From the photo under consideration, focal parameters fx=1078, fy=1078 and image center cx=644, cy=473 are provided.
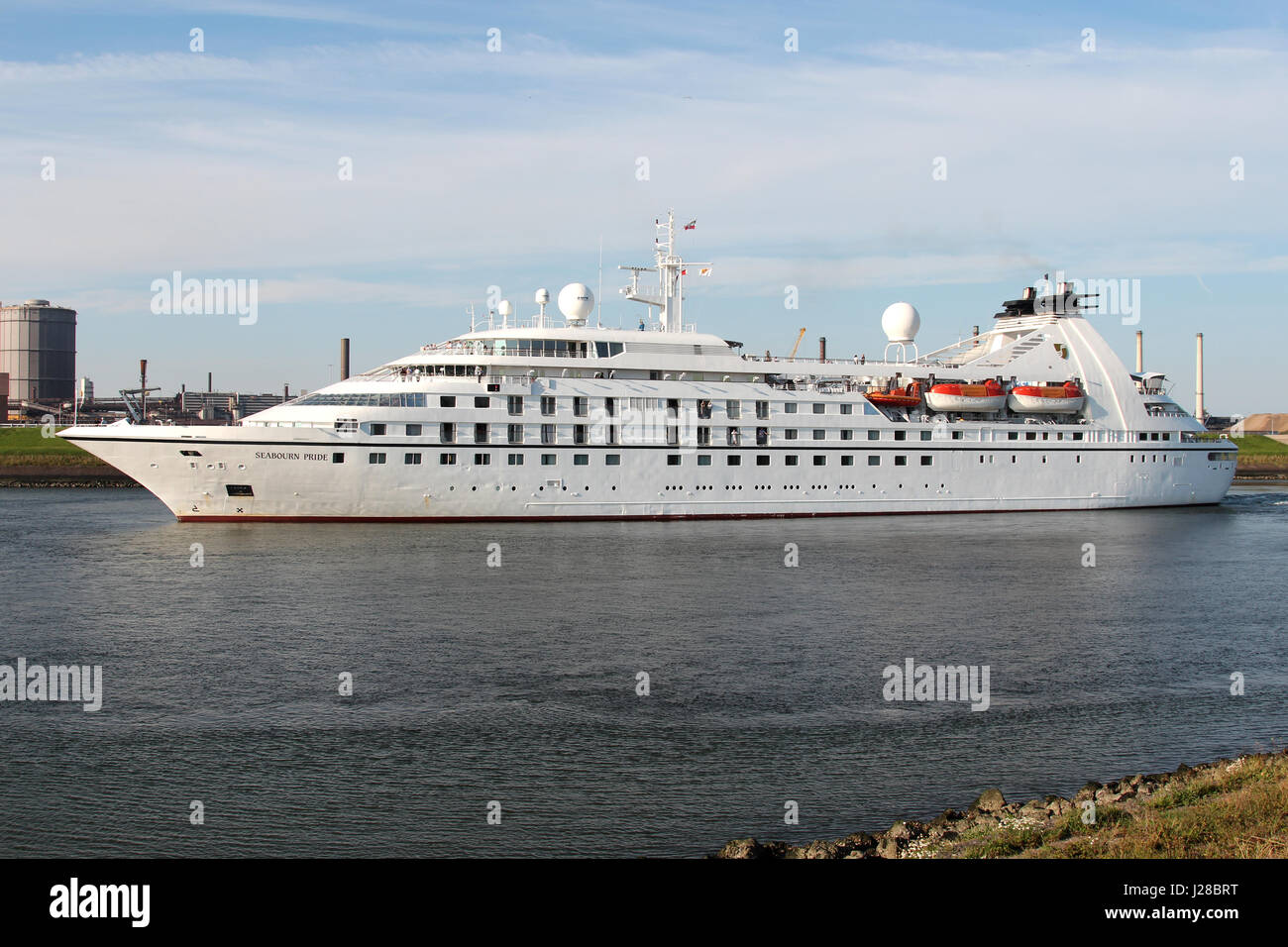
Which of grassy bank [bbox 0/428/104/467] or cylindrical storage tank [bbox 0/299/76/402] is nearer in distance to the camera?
grassy bank [bbox 0/428/104/467]

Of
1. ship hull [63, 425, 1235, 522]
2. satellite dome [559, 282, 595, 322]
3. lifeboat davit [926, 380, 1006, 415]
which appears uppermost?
satellite dome [559, 282, 595, 322]

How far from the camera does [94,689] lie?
2048 cm

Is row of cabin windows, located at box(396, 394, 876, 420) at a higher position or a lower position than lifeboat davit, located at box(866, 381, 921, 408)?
lower

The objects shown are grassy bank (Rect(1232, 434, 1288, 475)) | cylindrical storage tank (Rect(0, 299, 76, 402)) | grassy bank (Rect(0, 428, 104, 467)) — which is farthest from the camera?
cylindrical storage tank (Rect(0, 299, 76, 402))

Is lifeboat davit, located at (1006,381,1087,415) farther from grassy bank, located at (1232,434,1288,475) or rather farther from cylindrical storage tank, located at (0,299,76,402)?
cylindrical storage tank, located at (0,299,76,402)

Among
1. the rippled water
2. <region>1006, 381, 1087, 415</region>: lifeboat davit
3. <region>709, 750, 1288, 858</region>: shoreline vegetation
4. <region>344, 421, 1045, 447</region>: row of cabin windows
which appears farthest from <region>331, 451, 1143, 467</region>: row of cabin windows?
<region>709, 750, 1288, 858</region>: shoreline vegetation

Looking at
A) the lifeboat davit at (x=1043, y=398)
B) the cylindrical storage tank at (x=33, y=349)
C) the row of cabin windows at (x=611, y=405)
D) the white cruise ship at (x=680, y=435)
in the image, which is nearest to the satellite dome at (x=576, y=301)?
the white cruise ship at (x=680, y=435)

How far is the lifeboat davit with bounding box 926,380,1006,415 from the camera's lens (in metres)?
57.0

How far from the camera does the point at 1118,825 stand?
1223 cm

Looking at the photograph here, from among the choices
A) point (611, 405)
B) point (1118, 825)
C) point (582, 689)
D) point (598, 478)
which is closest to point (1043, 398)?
point (611, 405)

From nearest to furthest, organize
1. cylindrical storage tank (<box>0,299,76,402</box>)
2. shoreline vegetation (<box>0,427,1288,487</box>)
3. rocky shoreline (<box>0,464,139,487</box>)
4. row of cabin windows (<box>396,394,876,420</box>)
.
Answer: row of cabin windows (<box>396,394,876,420</box>)
rocky shoreline (<box>0,464,139,487</box>)
shoreline vegetation (<box>0,427,1288,487</box>)
cylindrical storage tank (<box>0,299,76,402</box>)

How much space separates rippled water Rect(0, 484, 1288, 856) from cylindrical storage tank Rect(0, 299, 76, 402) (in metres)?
134

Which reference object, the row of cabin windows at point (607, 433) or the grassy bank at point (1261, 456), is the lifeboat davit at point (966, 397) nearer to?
the row of cabin windows at point (607, 433)

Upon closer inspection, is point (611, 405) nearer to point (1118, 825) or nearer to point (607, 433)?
point (607, 433)
